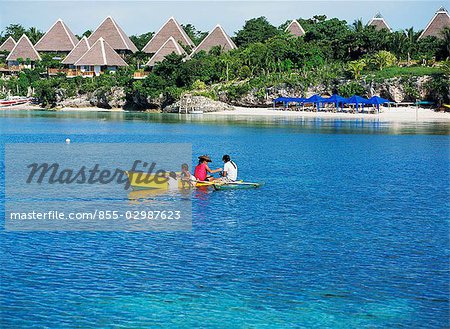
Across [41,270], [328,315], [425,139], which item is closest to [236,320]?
[328,315]

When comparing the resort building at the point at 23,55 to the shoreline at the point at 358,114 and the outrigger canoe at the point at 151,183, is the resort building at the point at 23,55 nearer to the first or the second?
the shoreline at the point at 358,114

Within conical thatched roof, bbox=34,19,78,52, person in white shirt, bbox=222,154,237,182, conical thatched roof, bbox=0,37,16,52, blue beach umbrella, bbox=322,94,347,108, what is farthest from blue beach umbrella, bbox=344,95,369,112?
conical thatched roof, bbox=0,37,16,52

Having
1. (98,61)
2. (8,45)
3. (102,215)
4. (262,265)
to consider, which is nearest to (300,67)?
(98,61)

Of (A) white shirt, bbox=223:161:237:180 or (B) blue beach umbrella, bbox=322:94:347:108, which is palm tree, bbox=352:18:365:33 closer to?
(B) blue beach umbrella, bbox=322:94:347:108

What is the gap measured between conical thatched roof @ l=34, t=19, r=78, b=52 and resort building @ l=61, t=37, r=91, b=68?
4.22m

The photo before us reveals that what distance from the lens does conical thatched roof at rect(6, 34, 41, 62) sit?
255 feet

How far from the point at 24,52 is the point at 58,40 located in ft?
13.4

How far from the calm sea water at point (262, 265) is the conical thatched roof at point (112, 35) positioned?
5778cm

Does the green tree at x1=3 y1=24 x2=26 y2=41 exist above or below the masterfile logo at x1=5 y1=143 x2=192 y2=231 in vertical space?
above

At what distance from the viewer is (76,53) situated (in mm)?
74312

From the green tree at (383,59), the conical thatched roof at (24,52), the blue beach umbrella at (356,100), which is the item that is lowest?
the blue beach umbrella at (356,100)

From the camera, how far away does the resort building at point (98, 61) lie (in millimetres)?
71938

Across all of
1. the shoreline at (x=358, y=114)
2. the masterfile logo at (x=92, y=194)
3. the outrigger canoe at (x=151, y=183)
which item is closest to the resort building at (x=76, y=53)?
the shoreline at (x=358, y=114)

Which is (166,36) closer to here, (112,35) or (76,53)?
(112,35)
